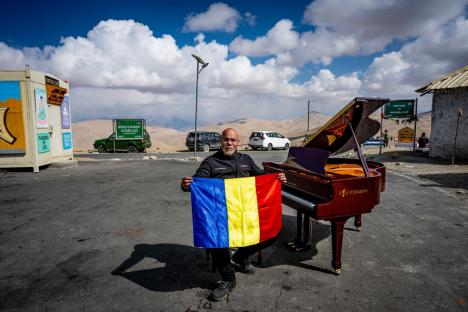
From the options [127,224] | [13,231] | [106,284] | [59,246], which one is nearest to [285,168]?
[106,284]

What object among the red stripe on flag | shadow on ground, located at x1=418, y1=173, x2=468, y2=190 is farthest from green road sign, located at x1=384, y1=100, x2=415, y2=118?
the red stripe on flag

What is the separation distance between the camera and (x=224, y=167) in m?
3.78

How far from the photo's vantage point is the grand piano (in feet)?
12.1

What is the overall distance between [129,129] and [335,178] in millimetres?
25456

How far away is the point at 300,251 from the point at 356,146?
1946mm

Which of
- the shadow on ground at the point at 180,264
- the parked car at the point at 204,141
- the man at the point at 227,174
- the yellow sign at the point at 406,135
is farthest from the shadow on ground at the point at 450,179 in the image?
the parked car at the point at 204,141

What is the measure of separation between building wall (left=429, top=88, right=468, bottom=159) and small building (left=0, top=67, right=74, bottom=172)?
2187 centimetres

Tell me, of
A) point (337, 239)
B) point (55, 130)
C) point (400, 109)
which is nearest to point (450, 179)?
point (337, 239)

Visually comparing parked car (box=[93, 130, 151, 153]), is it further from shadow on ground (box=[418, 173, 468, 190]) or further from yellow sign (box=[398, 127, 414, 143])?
shadow on ground (box=[418, 173, 468, 190])

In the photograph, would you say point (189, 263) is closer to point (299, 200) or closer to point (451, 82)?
point (299, 200)

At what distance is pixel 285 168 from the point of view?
16.7ft

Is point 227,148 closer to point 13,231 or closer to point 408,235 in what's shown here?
point 408,235

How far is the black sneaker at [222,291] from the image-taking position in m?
3.41

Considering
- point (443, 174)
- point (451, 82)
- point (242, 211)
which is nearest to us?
point (242, 211)
